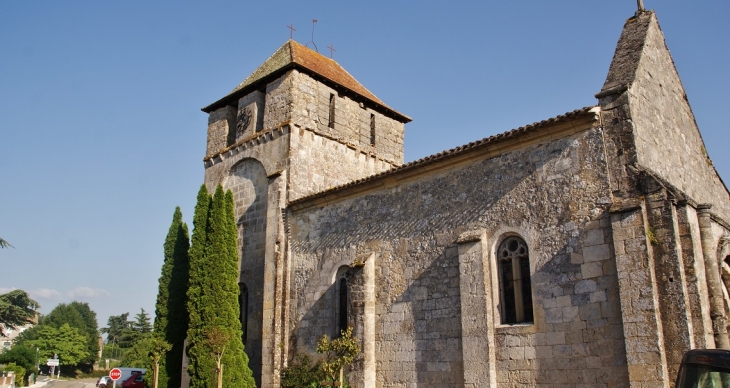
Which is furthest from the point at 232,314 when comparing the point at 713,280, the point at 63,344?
the point at 63,344

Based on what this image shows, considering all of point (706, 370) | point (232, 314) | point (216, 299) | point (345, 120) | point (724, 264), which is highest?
point (345, 120)

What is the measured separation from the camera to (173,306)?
1978 centimetres

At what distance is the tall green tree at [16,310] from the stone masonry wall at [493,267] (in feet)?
80.9

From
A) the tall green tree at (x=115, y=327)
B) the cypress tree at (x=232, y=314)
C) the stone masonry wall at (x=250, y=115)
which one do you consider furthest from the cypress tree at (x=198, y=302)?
the tall green tree at (x=115, y=327)

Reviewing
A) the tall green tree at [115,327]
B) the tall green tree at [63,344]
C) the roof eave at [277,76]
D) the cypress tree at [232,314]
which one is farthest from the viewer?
the tall green tree at [115,327]

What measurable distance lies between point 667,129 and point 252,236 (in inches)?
476

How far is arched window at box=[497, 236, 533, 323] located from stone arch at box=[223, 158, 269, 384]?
8.12 meters

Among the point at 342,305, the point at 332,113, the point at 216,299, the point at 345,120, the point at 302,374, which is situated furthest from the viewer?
the point at 345,120

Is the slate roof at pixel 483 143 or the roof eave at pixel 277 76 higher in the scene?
the roof eave at pixel 277 76

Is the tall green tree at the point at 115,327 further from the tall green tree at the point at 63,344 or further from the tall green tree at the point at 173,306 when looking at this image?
the tall green tree at the point at 173,306

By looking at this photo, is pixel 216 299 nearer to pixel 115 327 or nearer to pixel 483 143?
pixel 483 143

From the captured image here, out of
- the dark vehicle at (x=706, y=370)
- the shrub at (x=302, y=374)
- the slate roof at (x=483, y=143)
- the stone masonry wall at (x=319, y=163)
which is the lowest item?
the shrub at (x=302, y=374)

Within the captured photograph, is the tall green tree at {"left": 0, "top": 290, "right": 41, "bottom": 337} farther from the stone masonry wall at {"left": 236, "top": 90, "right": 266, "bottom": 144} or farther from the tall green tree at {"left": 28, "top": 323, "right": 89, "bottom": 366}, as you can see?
the tall green tree at {"left": 28, "top": 323, "right": 89, "bottom": 366}

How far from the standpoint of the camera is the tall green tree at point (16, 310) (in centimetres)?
3534
